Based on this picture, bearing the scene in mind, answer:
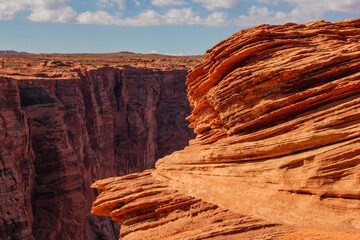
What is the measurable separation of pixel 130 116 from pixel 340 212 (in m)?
50.4

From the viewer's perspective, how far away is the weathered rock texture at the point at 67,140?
83.5ft

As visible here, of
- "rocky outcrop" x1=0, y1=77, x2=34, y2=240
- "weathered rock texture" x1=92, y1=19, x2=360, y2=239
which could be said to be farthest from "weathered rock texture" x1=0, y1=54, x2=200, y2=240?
"weathered rock texture" x1=92, y1=19, x2=360, y2=239

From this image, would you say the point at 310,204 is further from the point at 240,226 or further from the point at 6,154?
the point at 6,154

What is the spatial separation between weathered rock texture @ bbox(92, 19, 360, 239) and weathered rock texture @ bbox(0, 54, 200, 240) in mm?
13980

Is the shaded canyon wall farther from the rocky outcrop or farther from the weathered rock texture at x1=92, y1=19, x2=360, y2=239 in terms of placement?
the weathered rock texture at x1=92, y1=19, x2=360, y2=239

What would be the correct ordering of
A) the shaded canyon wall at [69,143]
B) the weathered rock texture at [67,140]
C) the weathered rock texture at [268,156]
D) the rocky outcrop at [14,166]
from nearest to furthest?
the weathered rock texture at [268,156] < the rocky outcrop at [14,166] < the shaded canyon wall at [69,143] < the weathered rock texture at [67,140]

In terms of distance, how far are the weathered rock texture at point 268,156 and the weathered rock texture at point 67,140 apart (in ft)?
45.9

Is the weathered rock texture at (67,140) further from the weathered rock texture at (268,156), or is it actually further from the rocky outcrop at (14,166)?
the weathered rock texture at (268,156)

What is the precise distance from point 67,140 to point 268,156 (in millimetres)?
24614

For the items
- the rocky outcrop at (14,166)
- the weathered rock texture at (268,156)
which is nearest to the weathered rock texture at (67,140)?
the rocky outcrop at (14,166)

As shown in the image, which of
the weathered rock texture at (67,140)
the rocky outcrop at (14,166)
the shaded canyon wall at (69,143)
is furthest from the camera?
the weathered rock texture at (67,140)

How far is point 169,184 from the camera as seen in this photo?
1395cm

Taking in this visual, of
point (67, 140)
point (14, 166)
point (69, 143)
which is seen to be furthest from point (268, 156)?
point (69, 143)

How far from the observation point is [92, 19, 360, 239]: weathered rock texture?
10.3 meters
